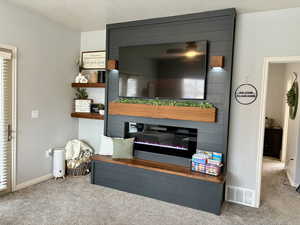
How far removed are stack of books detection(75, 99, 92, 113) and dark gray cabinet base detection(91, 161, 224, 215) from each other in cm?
105

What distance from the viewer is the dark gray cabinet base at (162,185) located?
2.82 m

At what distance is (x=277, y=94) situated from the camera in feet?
20.1

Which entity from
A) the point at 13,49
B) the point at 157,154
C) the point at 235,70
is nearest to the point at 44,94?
the point at 13,49

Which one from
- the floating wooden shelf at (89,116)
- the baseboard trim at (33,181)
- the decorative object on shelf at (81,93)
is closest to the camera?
the baseboard trim at (33,181)

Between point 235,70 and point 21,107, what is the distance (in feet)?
10.6

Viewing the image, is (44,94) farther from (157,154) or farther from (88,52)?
(157,154)

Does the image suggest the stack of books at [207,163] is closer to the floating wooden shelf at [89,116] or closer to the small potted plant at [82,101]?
the floating wooden shelf at [89,116]

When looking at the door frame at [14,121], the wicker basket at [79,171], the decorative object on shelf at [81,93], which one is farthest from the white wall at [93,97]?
the door frame at [14,121]

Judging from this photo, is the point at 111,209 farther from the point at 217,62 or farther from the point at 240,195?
the point at 217,62

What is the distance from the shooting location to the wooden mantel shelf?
2.85m

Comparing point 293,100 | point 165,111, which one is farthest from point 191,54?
point 293,100

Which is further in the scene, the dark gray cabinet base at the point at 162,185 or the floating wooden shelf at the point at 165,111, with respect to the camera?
the floating wooden shelf at the point at 165,111

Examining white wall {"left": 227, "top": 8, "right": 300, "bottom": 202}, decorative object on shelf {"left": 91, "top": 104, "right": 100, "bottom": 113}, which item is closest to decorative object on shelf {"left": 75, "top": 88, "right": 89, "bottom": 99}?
decorative object on shelf {"left": 91, "top": 104, "right": 100, "bottom": 113}

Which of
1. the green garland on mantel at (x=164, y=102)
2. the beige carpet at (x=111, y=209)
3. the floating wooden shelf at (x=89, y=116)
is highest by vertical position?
the green garland on mantel at (x=164, y=102)
